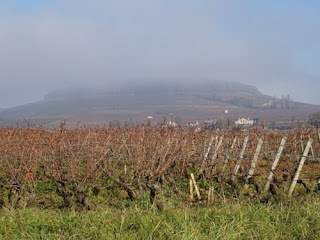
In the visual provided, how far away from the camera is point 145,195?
22.9 feet

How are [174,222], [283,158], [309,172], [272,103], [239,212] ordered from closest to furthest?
[174,222]
[239,212]
[309,172]
[283,158]
[272,103]

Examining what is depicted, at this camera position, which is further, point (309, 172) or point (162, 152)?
point (309, 172)

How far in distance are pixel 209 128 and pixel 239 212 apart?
1066 centimetres

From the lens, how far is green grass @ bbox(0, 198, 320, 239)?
4.22 meters

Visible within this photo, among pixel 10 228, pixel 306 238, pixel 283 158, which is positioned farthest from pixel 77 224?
pixel 283 158

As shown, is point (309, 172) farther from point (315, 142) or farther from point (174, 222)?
point (174, 222)

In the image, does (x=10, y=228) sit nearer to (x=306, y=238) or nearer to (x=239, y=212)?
(x=239, y=212)

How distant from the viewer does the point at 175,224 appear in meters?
4.46

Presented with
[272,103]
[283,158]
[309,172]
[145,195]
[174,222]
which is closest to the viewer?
[174,222]

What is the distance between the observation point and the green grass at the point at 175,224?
166 inches

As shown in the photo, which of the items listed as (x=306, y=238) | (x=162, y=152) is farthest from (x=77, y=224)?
(x=162, y=152)

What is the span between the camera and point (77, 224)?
14.9 ft

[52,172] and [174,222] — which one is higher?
[174,222]

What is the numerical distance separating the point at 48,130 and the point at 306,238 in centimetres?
1212
